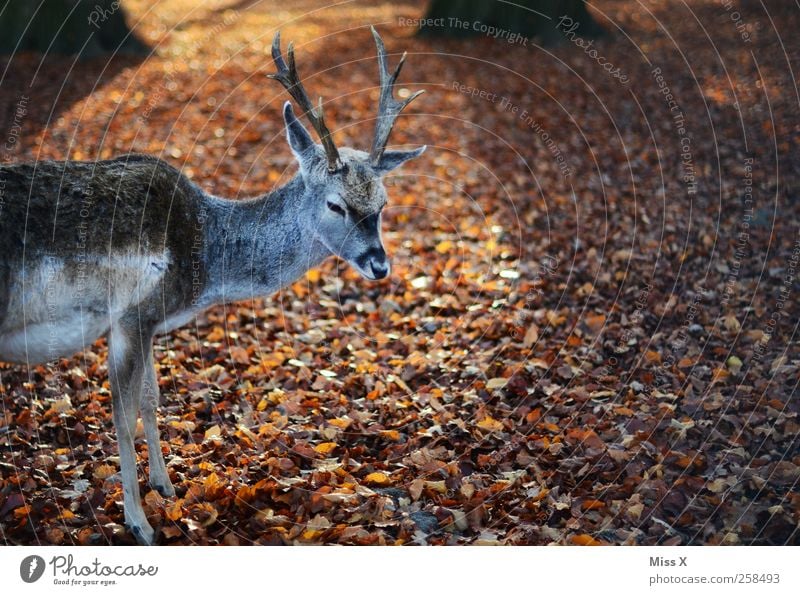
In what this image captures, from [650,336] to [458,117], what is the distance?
26.9 ft

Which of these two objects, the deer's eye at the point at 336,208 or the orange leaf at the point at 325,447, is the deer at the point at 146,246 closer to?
the deer's eye at the point at 336,208

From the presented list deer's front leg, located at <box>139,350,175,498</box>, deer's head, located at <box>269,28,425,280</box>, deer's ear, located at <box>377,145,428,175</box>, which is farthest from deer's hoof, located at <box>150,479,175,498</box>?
deer's ear, located at <box>377,145,428,175</box>

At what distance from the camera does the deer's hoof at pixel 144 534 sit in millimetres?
5645

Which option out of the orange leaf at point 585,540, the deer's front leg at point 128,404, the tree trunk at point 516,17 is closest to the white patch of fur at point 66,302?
the deer's front leg at point 128,404

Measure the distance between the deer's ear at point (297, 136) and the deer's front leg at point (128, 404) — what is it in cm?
179

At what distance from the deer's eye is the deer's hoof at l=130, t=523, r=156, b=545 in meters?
2.54

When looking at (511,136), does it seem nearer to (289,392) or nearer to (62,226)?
(289,392)

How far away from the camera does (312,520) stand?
18.7 ft

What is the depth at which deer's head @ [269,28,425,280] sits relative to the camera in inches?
236

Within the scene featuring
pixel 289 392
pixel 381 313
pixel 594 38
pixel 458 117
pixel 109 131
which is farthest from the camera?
pixel 594 38

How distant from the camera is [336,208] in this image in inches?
241

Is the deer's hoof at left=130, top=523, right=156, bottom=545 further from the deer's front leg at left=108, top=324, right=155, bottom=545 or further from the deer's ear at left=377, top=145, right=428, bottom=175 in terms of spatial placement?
the deer's ear at left=377, top=145, right=428, bottom=175

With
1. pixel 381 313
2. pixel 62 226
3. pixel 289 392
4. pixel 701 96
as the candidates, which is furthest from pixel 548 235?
pixel 62 226

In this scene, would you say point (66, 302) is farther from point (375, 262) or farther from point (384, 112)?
point (384, 112)
